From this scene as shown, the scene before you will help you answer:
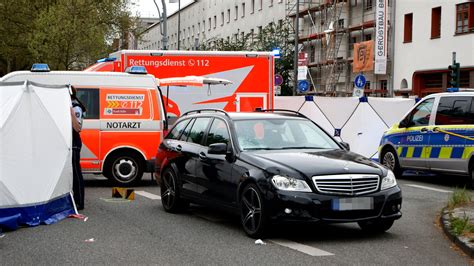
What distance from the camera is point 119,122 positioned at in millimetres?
13812

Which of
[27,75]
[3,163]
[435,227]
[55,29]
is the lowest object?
[435,227]

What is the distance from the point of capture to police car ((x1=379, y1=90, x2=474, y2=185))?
1371cm

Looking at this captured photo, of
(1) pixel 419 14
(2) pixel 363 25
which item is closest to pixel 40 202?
(1) pixel 419 14

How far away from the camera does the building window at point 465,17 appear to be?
107 feet

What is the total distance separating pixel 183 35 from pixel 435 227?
278ft

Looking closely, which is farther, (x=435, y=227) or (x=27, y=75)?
(x=27, y=75)

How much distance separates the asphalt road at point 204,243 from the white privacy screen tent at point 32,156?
26 centimetres

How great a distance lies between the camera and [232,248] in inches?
297

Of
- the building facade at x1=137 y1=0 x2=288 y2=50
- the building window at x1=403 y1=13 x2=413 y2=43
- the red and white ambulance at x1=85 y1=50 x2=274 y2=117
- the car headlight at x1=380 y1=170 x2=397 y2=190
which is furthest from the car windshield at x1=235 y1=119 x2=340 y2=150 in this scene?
the building facade at x1=137 y1=0 x2=288 y2=50

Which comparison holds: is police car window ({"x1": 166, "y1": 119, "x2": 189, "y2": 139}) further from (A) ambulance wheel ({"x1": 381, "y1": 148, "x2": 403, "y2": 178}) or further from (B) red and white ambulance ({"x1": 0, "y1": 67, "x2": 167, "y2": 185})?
(A) ambulance wheel ({"x1": 381, "y1": 148, "x2": 403, "y2": 178})

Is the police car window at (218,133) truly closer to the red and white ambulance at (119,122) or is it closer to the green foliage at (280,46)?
the red and white ambulance at (119,122)

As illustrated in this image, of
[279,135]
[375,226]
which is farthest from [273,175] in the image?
[375,226]

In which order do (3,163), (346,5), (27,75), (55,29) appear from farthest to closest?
(346,5), (55,29), (27,75), (3,163)

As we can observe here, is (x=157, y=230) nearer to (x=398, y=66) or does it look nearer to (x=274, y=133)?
(x=274, y=133)
